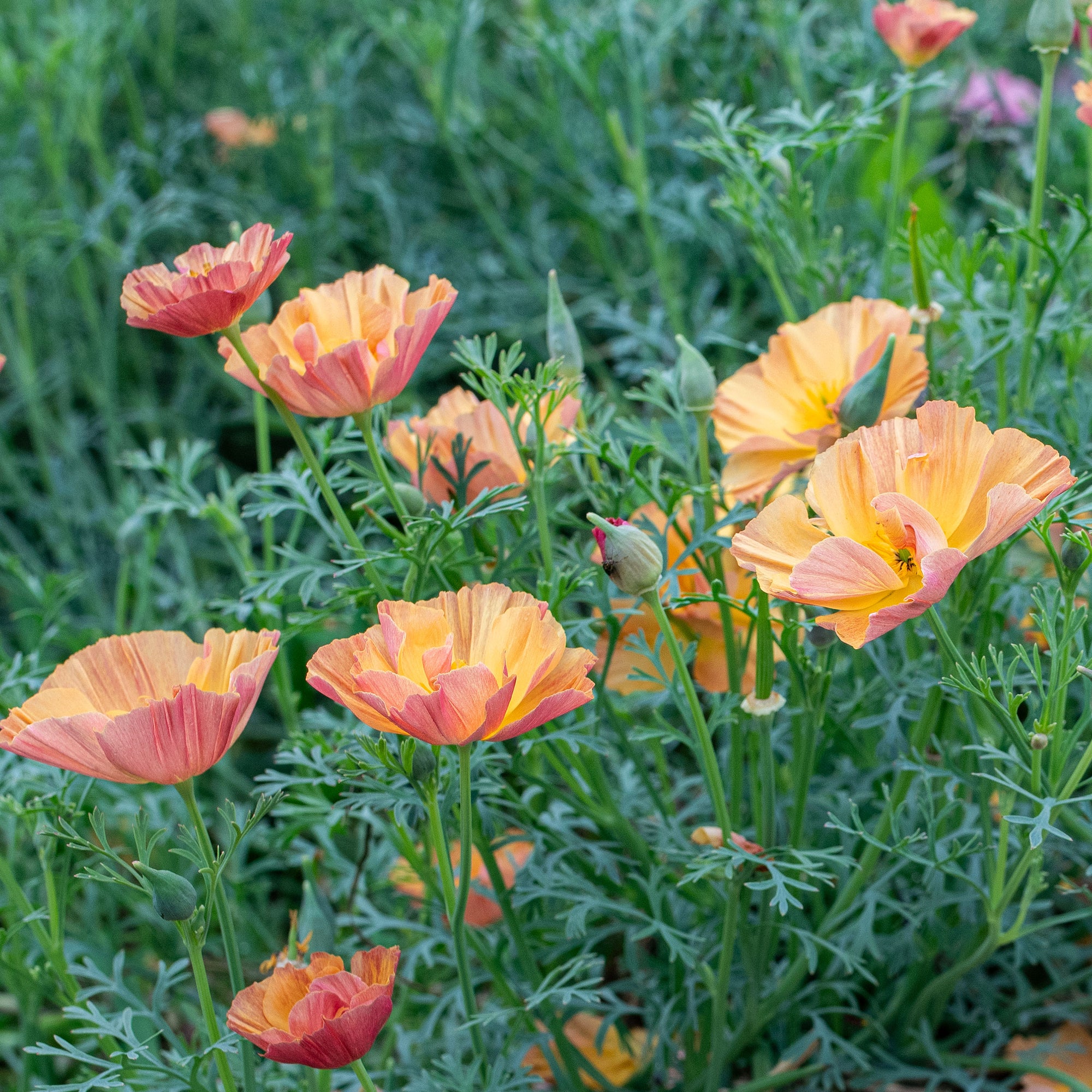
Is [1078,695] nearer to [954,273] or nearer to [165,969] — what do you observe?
[954,273]

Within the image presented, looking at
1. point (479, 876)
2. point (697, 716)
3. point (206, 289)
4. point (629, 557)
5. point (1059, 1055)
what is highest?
point (206, 289)

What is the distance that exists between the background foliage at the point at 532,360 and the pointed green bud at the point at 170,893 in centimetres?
8

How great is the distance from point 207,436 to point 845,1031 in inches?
46.9

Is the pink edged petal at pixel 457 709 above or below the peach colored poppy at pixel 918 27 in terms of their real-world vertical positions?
below

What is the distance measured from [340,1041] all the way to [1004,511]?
379 mm

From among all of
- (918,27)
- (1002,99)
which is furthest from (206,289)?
(1002,99)

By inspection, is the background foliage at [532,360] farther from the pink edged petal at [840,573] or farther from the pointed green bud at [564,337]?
the pink edged petal at [840,573]

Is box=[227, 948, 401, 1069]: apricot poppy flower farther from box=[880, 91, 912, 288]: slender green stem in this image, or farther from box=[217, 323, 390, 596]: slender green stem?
box=[880, 91, 912, 288]: slender green stem

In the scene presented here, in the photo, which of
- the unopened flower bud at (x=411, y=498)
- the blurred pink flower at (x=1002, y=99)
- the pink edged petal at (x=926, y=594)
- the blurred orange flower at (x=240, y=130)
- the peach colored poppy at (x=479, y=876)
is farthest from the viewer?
the blurred orange flower at (x=240, y=130)

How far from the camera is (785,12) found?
135 centimetres

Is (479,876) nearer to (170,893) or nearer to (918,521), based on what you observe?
(170,893)

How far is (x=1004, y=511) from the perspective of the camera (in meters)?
0.50

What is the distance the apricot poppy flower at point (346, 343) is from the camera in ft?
1.99

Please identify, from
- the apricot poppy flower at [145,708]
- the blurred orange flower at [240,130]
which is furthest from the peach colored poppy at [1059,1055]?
the blurred orange flower at [240,130]
